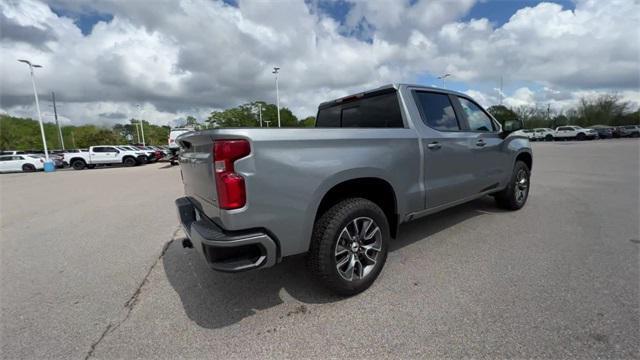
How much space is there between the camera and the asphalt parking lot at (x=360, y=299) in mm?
2090

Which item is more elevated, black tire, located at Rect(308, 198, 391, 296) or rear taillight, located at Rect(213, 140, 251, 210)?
rear taillight, located at Rect(213, 140, 251, 210)

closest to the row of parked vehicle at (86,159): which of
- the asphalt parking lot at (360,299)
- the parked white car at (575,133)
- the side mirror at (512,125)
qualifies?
the asphalt parking lot at (360,299)

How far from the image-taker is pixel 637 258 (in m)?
3.15

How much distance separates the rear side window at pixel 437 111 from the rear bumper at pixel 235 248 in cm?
222

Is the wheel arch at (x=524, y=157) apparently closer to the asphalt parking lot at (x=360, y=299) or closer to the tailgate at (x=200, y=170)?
the asphalt parking lot at (x=360, y=299)

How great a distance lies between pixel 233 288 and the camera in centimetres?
290

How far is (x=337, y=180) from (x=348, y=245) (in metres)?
0.64

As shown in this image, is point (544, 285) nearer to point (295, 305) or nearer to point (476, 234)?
point (476, 234)

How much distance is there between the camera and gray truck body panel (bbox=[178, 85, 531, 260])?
6.75ft

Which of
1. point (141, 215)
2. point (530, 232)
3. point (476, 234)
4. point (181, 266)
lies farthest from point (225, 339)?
point (141, 215)

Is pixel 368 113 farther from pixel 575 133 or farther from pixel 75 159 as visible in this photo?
pixel 575 133

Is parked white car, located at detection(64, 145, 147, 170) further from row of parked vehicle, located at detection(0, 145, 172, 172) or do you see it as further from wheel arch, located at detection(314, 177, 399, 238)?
wheel arch, located at detection(314, 177, 399, 238)

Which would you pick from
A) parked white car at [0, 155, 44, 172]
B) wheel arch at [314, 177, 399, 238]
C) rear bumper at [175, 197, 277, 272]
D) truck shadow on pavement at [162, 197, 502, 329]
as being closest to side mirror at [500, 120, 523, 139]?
truck shadow on pavement at [162, 197, 502, 329]

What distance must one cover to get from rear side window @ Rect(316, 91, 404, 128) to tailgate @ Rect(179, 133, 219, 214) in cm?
196
